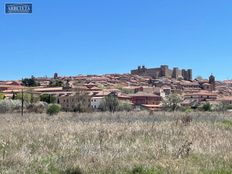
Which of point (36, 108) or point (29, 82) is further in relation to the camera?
point (29, 82)

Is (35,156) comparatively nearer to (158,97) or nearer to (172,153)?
(172,153)

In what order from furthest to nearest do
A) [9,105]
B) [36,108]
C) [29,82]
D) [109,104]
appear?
1. [29,82]
2. [109,104]
3. [9,105]
4. [36,108]

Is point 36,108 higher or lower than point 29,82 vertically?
lower

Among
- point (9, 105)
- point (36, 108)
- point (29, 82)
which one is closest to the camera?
point (36, 108)

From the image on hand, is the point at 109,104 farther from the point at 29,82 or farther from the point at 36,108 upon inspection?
the point at 29,82

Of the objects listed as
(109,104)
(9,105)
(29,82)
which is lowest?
(109,104)

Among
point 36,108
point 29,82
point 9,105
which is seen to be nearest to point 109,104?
point 9,105

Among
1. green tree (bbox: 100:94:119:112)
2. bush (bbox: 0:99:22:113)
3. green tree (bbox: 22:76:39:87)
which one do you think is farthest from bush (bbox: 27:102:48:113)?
green tree (bbox: 22:76:39:87)

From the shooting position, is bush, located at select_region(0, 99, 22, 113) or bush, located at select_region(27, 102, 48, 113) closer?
bush, located at select_region(27, 102, 48, 113)

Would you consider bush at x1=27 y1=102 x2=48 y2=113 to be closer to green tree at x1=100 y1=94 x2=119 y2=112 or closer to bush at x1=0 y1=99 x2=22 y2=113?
bush at x1=0 y1=99 x2=22 y2=113

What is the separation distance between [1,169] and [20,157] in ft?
4.30

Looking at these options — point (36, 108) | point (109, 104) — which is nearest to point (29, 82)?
point (109, 104)

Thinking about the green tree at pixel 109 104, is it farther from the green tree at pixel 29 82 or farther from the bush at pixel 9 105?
the green tree at pixel 29 82

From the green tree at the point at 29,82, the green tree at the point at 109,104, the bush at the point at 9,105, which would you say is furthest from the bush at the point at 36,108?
the green tree at the point at 29,82
